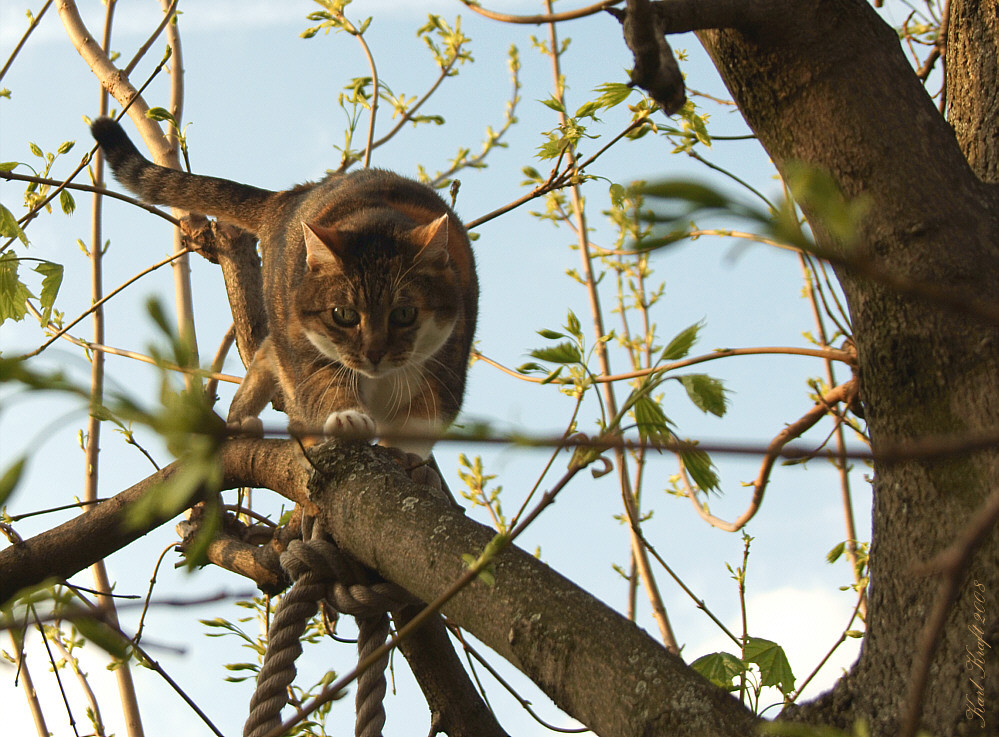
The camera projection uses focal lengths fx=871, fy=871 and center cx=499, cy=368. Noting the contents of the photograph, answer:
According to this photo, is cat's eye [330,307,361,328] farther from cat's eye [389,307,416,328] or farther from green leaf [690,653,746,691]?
green leaf [690,653,746,691]

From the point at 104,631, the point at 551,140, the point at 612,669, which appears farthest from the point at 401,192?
the point at 104,631

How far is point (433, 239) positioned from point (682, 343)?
1.90m

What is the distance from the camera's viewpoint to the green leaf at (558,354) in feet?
3.50

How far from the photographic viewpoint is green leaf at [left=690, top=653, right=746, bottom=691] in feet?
4.87

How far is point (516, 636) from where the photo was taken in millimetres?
1281

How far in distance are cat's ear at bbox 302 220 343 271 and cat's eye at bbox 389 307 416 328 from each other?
27 cm

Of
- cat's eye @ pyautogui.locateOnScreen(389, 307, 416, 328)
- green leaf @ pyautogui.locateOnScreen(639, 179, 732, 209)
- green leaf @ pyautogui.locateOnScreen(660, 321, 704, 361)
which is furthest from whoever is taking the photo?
cat's eye @ pyautogui.locateOnScreen(389, 307, 416, 328)

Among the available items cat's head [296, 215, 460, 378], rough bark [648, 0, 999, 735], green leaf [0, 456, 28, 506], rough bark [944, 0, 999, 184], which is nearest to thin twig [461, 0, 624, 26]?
rough bark [648, 0, 999, 735]

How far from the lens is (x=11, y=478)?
1.88ft

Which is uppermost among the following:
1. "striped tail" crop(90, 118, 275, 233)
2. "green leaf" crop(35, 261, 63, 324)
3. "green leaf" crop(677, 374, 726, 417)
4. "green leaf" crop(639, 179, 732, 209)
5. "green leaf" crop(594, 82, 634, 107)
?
"striped tail" crop(90, 118, 275, 233)

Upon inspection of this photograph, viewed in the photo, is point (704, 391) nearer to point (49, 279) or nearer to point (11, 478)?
point (11, 478)

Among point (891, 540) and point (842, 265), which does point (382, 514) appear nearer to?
point (891, 540)

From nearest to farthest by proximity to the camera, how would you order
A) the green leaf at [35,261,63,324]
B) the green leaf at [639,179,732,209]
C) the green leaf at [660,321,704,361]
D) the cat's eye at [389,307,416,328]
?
the green leaf at [639,179,732,209]
the green leaf at [660,321,704,361]
the green leaf at [35,261,63,324]
the cat's eye at [389,307,416,328]

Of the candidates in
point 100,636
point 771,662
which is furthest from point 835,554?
point 100,636
